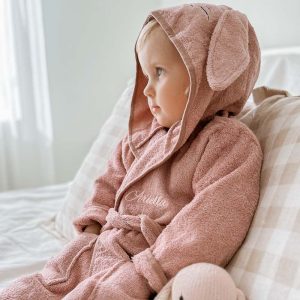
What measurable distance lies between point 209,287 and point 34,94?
1.81 meters

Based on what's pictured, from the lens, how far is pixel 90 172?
1.31m

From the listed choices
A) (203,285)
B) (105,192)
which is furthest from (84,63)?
(203,285)

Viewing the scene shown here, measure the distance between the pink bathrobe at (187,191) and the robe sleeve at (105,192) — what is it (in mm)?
30

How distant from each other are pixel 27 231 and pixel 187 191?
2.16ft

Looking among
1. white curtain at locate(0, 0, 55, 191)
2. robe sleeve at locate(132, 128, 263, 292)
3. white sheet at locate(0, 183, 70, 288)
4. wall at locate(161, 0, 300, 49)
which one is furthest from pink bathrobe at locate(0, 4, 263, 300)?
white curtain at locate(0, 0, 55, 191)

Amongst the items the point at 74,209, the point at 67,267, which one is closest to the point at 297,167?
the point at 67,267

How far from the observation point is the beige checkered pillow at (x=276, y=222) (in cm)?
64

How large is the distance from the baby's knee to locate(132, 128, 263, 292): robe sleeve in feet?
0.20

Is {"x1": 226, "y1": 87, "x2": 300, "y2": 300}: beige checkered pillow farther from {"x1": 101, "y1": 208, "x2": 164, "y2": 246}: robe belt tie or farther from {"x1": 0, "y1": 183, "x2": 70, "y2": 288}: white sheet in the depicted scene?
{"x1": 0, "y1": 183, "x2": 70, "y2": 288}: white sheet

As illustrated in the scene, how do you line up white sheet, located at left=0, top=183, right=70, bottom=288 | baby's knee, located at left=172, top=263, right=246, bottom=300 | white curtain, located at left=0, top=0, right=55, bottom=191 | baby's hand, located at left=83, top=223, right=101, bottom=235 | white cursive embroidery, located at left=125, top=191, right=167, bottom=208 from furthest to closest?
white curtain, located at left=0, top=0, right=55, bottom=191 → white sheet, located at left=0, top=183, right=70, bottom=288 → baby's hand, located at left=83, top=223, right=101, bottom=235 → white cursive embroidery, located at left=125, top=191, right=167, bottom=208 → baby's knee, located at left=172, top=263, right=246, bottom=300

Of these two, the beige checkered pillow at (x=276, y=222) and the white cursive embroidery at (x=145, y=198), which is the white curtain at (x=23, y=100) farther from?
the beige checkered pillow at (x=276, y=222)

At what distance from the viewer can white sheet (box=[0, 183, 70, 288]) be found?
42.9 inches

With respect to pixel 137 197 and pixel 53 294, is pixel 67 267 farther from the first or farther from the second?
pixel 137 197

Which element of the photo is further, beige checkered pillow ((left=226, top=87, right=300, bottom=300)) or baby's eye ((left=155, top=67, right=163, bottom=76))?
baby's eye ((left=155, top=67, right=163, bottom=76))
